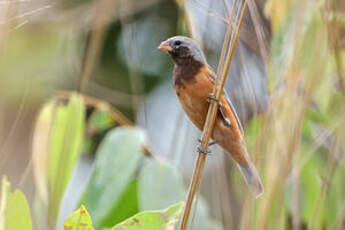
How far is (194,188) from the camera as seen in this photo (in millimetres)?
1366

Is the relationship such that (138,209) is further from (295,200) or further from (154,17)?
(154,17)

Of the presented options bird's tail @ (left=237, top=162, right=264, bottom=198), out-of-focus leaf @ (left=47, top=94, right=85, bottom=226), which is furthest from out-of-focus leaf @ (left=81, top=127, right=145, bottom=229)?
bird's tail @ (left=237, top=162, right=264, bottom=198)

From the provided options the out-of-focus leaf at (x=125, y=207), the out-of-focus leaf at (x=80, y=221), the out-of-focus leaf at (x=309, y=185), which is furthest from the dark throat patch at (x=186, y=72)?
the out-of-focus leaf at (x=80, y=221)

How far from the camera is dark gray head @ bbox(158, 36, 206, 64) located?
2266 mm

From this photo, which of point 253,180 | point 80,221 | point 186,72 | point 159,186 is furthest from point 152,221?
point 186,72

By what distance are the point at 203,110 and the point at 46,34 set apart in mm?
2556

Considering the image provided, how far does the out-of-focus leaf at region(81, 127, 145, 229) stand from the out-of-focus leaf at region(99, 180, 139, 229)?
0.06m

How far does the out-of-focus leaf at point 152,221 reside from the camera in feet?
4.70

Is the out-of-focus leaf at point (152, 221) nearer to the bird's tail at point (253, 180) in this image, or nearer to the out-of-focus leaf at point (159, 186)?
the bird's tail at point (253, 180)

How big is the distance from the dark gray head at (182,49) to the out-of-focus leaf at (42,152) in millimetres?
541

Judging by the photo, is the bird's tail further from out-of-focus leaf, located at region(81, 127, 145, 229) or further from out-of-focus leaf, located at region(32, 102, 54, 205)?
out-of-focus leaf, located at region(32, 102, 54, 205)

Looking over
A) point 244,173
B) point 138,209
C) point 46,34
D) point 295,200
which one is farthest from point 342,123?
point 46,34

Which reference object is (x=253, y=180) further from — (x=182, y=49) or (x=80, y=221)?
(x=80, y=221)

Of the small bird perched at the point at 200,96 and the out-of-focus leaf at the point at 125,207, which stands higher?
the small bird perched at the point at 200,96
